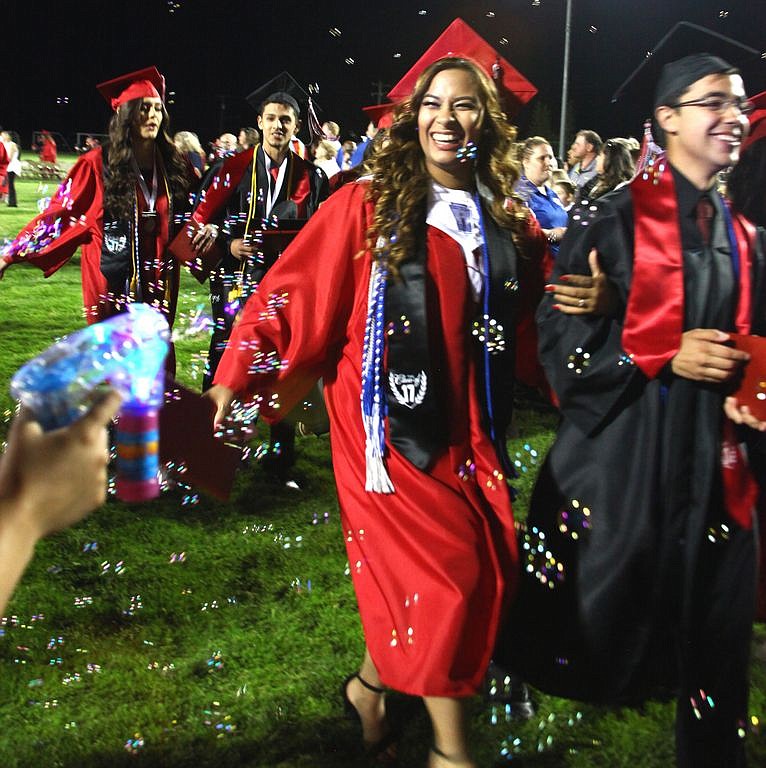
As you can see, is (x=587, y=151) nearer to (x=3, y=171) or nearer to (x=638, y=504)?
(x=638, y=504)

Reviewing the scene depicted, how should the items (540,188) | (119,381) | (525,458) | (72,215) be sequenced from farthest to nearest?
(540,188), (525,458), (72,215), (119,381)

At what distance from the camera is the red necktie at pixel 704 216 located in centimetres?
268

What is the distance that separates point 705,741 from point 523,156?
18.1 ft

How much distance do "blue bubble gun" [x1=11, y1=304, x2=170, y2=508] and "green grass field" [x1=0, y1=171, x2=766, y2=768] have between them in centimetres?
200

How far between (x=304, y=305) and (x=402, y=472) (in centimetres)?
65

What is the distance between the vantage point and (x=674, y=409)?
2.68 m

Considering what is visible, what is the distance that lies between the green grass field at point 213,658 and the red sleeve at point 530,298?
1297 mm

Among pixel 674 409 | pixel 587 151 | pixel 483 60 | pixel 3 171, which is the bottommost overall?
pixel 3 171

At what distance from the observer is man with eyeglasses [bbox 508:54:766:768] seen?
8.66 ft

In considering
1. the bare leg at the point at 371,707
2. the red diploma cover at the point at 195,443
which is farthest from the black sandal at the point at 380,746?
the red diploma cover at the point at 195,443

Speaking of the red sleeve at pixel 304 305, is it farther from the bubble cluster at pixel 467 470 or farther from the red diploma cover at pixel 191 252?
the red diploma cover at pixel 191 252

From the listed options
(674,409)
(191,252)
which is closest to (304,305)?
(674,409)

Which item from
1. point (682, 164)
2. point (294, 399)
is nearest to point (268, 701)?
point (294, 399)

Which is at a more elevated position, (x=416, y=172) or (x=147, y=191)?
(x=416, y=172)
